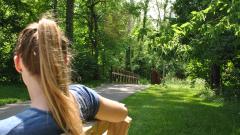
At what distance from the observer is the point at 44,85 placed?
212 centimetres

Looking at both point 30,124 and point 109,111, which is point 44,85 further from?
point 109,111

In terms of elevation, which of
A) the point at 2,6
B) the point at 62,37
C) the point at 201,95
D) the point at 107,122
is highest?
the point at 2,6

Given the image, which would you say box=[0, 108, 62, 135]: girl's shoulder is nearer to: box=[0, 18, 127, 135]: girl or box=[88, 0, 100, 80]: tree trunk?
box=[0, 18, 127, 135]: girl

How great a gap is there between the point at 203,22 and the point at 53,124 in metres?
7.98

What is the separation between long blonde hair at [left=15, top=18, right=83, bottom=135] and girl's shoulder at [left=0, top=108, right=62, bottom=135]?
4 cm

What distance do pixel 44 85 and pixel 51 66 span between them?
0.25 ft

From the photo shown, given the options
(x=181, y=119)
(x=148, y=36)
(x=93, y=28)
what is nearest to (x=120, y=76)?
(x=93, y=28)

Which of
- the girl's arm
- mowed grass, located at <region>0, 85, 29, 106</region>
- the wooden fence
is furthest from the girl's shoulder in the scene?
the wooden fence

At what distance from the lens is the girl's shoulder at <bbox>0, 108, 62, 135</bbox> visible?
209cm

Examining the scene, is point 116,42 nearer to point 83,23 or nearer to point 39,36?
point 83,23

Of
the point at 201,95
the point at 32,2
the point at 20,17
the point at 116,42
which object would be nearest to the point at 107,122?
the point at 201,95

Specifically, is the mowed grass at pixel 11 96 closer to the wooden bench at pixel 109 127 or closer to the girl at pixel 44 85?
the wooden bench at pixel 109 127

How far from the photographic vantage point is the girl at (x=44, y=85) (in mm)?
2121

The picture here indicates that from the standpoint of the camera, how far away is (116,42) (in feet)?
121
